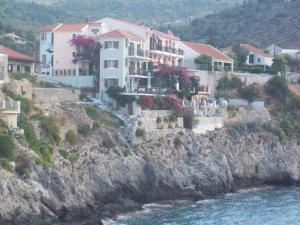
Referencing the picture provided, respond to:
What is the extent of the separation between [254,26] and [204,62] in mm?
51648

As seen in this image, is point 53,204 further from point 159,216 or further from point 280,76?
point 280,76

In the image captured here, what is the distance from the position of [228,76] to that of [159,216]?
35388mm

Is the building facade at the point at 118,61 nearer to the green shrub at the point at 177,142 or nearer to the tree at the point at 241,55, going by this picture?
the green shrub at the point at 177,142

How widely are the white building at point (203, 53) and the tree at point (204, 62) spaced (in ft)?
1.52

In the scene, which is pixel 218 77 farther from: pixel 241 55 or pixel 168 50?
pixel 241 55

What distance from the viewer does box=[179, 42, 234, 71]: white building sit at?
316ft

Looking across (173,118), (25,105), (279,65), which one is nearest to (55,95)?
(25,105)

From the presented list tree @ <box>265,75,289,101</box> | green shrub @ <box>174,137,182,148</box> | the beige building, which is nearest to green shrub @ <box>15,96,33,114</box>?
the beige building

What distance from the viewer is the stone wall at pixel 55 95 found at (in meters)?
70.6

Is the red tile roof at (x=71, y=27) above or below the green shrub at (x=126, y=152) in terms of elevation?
above

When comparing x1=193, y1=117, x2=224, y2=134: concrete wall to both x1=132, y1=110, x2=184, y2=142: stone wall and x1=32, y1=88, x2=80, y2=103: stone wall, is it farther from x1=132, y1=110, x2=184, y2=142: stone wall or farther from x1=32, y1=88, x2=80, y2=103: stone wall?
x1=32, y1=88, x2=80, y2=103: stone wall

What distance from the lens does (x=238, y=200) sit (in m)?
71.0

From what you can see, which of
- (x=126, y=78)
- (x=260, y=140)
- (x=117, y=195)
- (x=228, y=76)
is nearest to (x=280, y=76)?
(x=228, y=76)

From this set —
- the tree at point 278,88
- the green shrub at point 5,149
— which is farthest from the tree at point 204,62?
the green shrub at point 5,149
